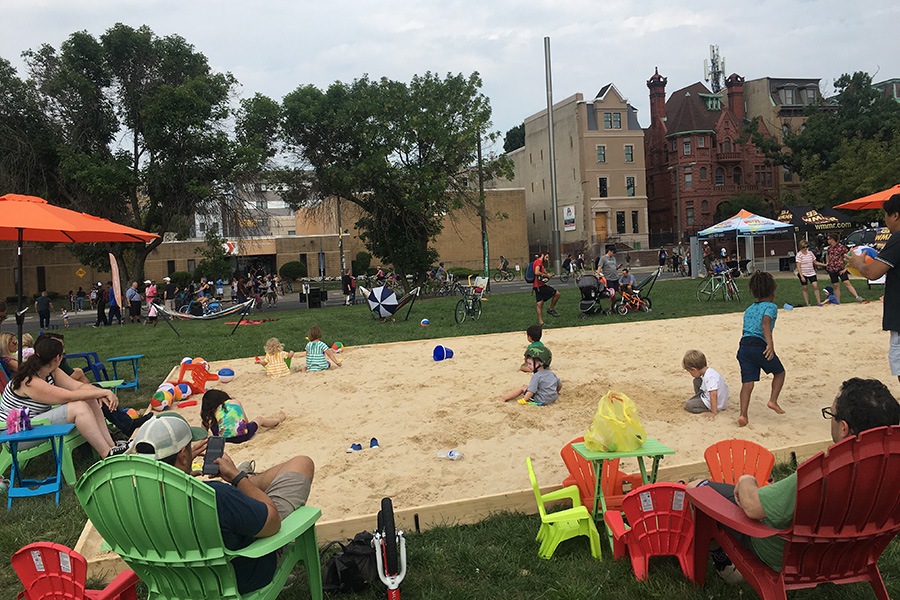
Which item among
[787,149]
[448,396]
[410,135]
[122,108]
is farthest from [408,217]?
[787,149]

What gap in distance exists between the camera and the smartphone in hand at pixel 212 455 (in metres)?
2.88

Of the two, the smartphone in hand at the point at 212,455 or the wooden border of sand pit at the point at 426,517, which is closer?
the smartphone in hand at the point at 212,455

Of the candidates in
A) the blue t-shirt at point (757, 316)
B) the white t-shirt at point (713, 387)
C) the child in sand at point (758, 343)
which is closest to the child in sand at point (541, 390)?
the white t-shirt at point (713, 387)

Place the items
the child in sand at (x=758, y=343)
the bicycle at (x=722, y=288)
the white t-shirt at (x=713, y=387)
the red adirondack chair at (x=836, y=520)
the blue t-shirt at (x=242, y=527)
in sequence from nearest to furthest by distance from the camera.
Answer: the red adirondack chair at (x=836, y=520) < the blue t-shirt at (x=242, y=527) < the child in sand at (x=758, y=343) < the white t-shirt at (x=713, y=387) < the bicycle at (x=722, y=288)

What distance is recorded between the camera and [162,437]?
2.91 meters

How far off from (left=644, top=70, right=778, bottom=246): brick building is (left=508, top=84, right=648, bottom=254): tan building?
11.6ft

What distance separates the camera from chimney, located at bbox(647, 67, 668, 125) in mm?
58250

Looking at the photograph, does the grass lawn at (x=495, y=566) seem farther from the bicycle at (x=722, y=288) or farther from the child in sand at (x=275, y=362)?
the bicycle at (x=722, y=288)

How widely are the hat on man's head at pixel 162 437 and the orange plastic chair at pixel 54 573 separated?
49cm

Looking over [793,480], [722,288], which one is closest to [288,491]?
[793,480]

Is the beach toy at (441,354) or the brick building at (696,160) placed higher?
the brick building at (696,160)

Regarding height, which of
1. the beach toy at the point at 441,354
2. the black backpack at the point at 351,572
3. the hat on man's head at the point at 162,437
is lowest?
the black backpack at the point at 351,572

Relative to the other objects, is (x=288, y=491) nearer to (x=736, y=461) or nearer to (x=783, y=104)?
(x=736, y=461)

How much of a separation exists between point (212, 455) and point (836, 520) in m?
2.54
